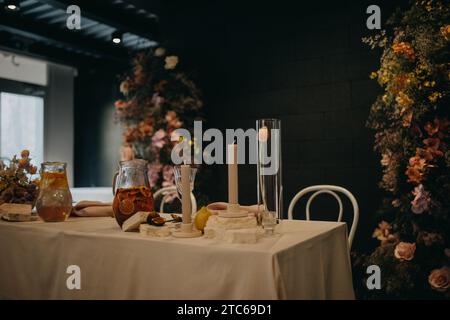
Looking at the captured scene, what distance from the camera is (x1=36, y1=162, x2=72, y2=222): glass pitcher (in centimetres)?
159

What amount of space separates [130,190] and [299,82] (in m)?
2.06

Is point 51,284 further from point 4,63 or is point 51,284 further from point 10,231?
point 4,63

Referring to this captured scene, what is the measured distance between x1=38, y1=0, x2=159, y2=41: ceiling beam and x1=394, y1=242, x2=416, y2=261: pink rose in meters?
3.30

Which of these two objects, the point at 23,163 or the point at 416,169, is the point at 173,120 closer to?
the point at 23,163

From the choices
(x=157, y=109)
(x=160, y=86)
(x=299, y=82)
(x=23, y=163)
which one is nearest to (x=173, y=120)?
(x=157, y=109)

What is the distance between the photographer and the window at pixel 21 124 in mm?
5199

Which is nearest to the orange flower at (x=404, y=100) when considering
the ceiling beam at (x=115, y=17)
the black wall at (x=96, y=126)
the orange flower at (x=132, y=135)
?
the orange flower at (x=132, y=135)

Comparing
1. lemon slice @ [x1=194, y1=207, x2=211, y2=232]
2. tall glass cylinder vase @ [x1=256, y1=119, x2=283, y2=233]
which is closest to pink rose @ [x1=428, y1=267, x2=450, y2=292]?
tall glass cylinder vase @ [x1=256, y1=119, x2=283, y2=233]

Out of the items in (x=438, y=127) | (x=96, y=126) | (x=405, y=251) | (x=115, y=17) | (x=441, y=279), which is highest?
(x=115, y=17)

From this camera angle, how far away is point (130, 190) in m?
1.50

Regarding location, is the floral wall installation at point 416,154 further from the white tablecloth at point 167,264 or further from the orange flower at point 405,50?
the white tablecloth at point 167,264

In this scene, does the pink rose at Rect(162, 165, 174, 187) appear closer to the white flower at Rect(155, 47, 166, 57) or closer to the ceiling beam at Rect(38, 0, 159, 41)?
the white flower at Rect(155, 47, 166, 57)

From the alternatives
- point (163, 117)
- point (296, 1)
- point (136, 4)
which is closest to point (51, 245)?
point (163, 117)

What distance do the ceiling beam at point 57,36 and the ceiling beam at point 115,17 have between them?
0.72 meters
